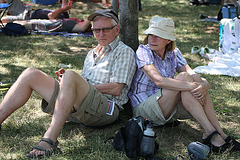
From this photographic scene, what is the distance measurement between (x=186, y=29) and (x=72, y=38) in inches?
141

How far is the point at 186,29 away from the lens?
9758 millimetres

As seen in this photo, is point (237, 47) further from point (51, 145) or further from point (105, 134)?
point (51, 145)

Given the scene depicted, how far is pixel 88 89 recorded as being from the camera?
126 inches

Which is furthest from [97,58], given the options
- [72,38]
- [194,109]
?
[72,38]

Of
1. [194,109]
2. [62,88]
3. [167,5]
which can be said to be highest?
[62,88]

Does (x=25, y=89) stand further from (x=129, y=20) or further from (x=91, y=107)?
(x=129, y=20)

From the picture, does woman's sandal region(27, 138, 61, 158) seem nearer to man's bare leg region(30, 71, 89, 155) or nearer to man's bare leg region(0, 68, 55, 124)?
man's bare leg region(30, 71, 89, 155)

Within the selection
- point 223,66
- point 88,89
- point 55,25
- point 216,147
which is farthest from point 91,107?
point 55,25

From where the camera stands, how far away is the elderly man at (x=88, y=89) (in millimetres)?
2977

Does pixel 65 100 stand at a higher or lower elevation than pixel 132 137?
higher

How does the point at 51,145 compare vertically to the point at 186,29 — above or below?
above

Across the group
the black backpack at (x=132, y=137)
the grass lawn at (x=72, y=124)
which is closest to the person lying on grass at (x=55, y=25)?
the grass lawn at (x=72, y=124)

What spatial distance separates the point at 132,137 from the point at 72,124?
3.46 ft

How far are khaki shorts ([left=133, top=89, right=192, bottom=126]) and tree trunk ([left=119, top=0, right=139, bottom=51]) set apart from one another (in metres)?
1.11
